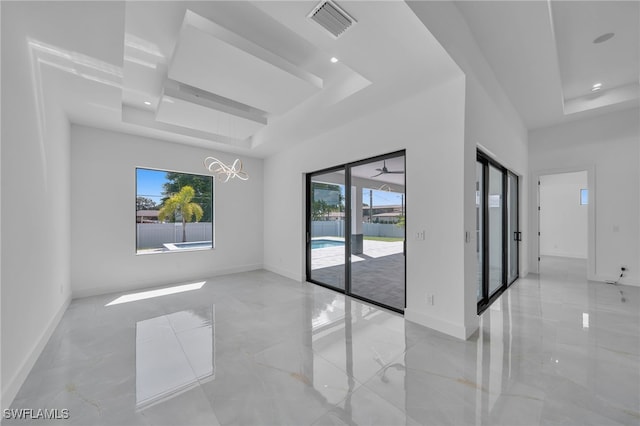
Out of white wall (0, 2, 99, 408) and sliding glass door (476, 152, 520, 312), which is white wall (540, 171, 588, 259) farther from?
white wall (0, 2, 99, 408)

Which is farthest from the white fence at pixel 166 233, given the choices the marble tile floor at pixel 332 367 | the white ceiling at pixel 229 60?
the white ceiling at pixel 229 60

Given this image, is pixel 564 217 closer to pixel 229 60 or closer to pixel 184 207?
pixel 229 60

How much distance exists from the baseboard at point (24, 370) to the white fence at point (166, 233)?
2005 mm

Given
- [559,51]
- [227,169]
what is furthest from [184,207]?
[559,51]

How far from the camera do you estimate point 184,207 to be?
545 centimetres

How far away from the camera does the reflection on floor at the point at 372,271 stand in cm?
392

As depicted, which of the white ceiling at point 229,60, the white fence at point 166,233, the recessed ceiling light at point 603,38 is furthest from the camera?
the white fence at point 166,233

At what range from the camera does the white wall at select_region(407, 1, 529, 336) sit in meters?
2.22

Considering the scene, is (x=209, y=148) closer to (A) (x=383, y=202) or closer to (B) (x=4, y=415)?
(A) (x=383, y=202)

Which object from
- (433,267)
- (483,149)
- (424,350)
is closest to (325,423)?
(424,350)

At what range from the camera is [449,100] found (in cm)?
285

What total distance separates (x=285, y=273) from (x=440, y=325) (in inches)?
136

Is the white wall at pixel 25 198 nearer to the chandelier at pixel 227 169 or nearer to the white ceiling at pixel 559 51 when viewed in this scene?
the chandelier at pixel 227 169

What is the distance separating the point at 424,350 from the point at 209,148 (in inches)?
213
